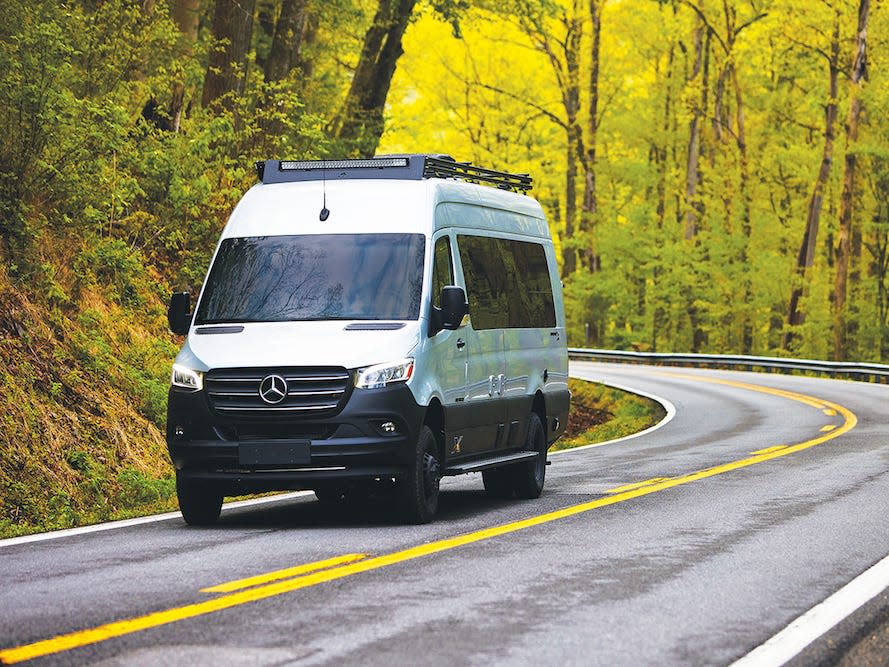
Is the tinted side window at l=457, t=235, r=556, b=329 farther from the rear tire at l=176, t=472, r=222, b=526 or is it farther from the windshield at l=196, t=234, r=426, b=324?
the rear tire at l=176, t=472, r=222, b=526

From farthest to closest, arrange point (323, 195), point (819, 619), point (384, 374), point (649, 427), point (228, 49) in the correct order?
1. point (649, 427)
2. point (228, 49)
3. point (323, 195)
4. point (384, 374)
5. point (819, 619)

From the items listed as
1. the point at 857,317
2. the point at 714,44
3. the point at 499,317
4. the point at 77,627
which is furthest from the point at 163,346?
the point at 714,44

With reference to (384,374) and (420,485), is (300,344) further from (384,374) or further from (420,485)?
(420,485)

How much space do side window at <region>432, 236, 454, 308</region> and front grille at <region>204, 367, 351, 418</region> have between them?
1339 mm

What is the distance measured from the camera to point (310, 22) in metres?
34.4

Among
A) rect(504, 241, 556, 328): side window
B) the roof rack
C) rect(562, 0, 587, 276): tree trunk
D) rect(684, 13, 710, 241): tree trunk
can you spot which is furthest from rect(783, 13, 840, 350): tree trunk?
the roof rack

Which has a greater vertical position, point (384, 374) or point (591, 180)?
point (591, 180)

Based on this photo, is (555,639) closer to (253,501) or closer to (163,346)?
(253,501)

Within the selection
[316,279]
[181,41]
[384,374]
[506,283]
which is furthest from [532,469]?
[181,41]

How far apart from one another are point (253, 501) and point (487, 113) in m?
53.4

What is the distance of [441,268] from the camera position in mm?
12266

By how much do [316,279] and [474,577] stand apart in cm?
402

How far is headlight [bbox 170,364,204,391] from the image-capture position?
11203mm

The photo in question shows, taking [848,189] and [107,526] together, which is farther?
[848,189]
